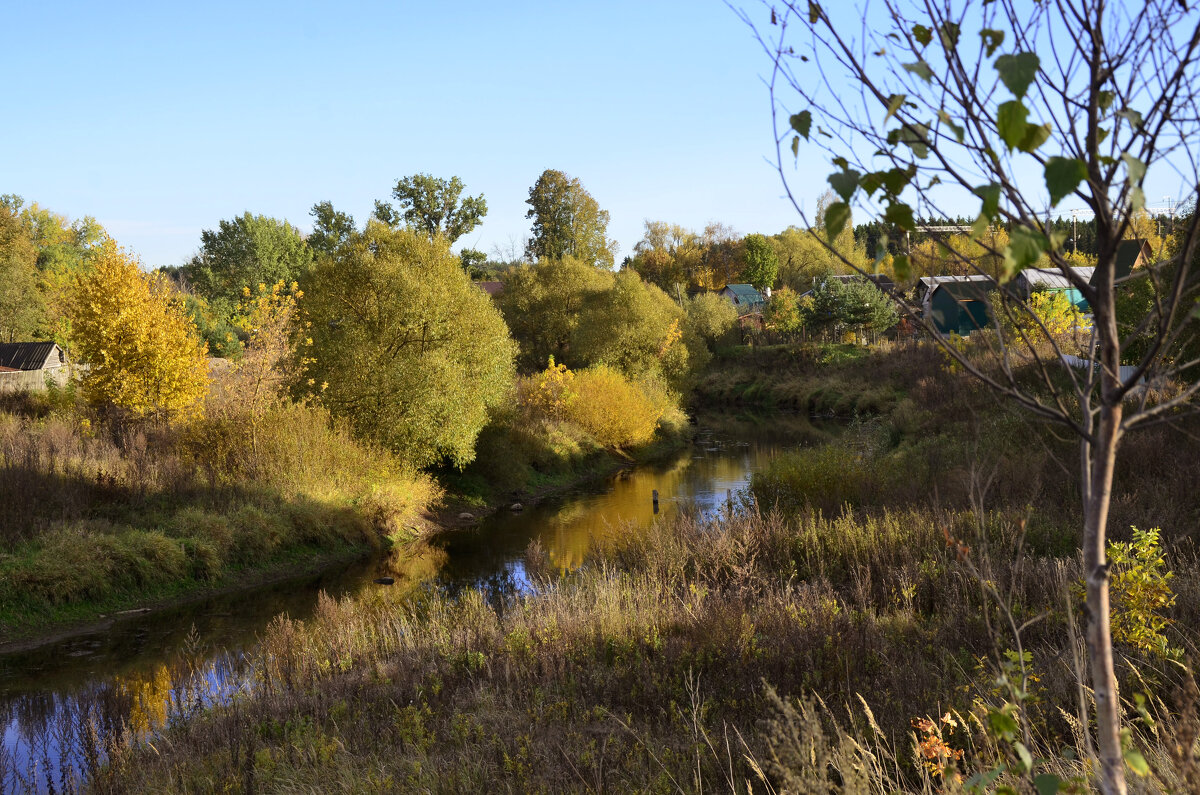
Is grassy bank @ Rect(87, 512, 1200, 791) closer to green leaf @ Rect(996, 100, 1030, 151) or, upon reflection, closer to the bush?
green leaf @ Rect(996, 100, 1030, 151)

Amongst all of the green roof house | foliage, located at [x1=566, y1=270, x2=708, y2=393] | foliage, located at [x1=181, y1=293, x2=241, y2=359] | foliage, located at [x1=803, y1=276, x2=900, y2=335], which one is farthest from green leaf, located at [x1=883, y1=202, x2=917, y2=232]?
the green roof house

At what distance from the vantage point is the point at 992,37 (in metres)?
1.84

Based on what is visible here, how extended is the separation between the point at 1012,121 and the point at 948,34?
62cm

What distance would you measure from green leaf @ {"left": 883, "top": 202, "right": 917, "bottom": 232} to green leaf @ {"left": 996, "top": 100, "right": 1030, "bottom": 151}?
29 centimetres

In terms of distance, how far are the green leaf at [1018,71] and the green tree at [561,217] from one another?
5343 cm

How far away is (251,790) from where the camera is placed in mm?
5180

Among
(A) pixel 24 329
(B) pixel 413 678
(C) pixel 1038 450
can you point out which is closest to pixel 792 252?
(A) pixel 24 329

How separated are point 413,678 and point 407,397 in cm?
1377

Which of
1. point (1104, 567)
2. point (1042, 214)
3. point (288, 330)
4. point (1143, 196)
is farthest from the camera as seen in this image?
point (288, 330)

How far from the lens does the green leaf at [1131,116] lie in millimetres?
1707

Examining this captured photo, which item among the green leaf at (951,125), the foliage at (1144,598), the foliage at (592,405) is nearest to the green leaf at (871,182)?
the green leaf at (951,125)

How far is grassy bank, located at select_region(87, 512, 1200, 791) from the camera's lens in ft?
14.3

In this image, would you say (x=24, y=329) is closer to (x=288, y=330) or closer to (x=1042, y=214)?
(x=288, y=330)

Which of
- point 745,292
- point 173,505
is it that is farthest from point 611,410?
point 745,292
